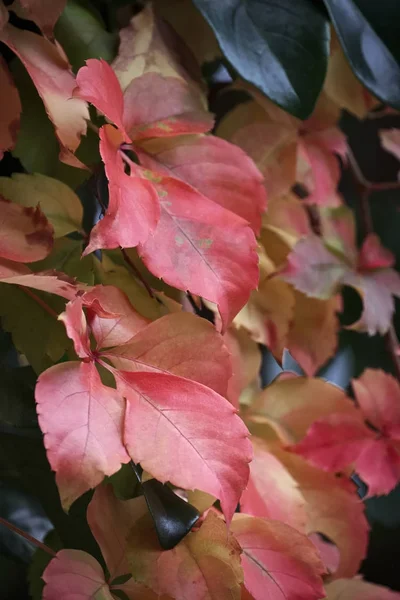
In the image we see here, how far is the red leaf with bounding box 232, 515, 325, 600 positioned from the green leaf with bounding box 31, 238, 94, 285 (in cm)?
17

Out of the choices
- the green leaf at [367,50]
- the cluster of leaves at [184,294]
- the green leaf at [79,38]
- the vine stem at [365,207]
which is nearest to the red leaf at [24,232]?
the cluster of leaves at [184,294]

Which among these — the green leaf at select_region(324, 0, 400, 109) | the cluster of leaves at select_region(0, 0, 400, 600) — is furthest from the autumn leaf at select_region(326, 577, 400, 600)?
the green leaf at select_region(324, 0, 400, 109)

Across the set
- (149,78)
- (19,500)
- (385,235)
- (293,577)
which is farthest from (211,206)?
(385,235)

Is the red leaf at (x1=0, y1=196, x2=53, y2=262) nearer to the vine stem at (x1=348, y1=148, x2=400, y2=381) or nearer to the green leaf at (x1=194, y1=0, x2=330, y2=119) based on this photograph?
the green leaf at (x1=194, y1=0, x2=330, y2=119)

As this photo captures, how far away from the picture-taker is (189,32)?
440 millimetres

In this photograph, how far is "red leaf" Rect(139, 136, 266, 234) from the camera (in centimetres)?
36

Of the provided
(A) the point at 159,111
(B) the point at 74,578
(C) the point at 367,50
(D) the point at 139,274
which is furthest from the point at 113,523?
(C) the point at 367,50

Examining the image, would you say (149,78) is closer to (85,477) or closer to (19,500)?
(85,477)

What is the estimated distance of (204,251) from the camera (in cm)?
32

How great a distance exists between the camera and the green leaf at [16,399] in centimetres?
33

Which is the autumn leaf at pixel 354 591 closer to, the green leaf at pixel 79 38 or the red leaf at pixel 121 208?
the red leaf at pixel 121 208

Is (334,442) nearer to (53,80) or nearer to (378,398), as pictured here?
(378,398)

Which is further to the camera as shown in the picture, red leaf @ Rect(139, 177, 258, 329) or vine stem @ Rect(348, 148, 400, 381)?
vine stem @ Rect(348, 148, 400, 381)

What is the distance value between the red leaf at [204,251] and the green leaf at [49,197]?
0.06 metres
